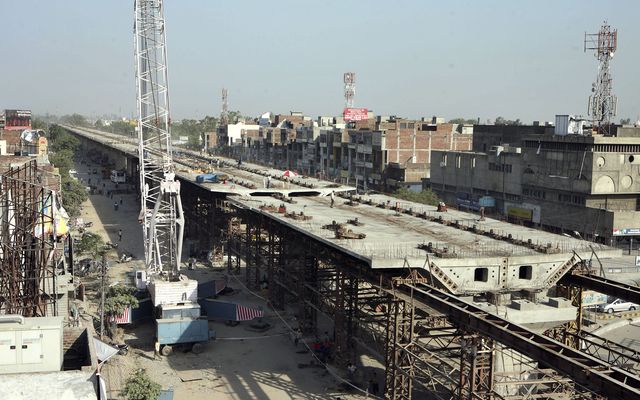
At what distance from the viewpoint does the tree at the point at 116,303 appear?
42438mm

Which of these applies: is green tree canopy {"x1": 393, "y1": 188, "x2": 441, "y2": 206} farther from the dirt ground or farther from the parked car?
the dirt ground

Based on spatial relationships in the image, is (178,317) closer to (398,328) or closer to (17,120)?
(398,328)

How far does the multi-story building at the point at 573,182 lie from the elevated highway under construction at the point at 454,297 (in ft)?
Answer: 94.2

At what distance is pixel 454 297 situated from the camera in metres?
27.2

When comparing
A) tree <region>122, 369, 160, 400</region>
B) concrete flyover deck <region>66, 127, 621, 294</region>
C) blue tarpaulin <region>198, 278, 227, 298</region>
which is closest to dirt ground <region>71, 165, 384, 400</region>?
tree <region>122, 369, 160, 400</region>

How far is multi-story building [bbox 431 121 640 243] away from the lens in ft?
235

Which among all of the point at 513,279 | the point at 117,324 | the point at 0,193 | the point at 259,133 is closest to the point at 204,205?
the point at 117,324

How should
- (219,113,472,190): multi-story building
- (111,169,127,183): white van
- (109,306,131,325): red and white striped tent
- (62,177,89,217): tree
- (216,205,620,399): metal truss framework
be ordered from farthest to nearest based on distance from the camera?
(111,169,127,183): white van
(219,113,472,190): multi-story building
(62,177,89,217): tree
(109,306,131,325): red and white striped tent
(216,205,620,399): metal truss framework

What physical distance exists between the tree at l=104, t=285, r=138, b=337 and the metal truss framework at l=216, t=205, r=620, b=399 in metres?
9.71

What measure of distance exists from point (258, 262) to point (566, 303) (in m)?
27.9

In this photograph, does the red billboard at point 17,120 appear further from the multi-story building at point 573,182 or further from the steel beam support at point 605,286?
the steel beam support at point 605,286

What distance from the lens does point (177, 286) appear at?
4328 cm

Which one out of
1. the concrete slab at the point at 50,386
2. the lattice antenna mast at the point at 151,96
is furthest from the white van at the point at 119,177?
the concrete slab at the point at 50,386

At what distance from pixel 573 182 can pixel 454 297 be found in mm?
51560
